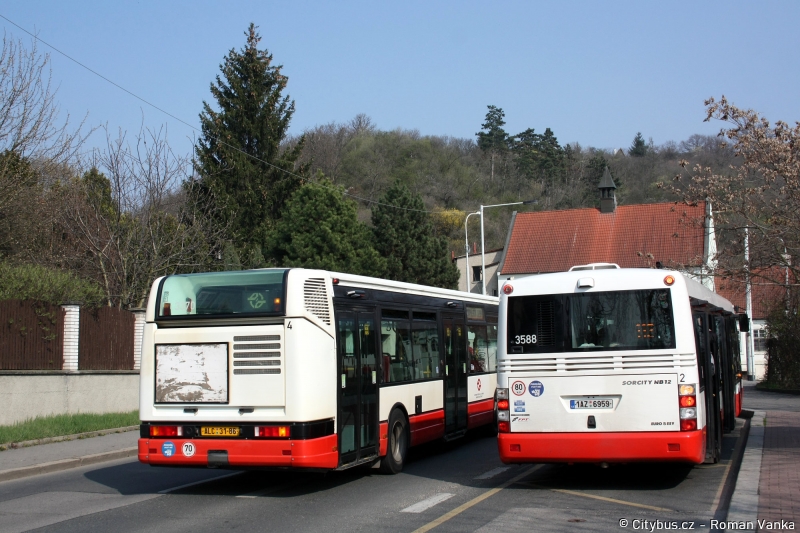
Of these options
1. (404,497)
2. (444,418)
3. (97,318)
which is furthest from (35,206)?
(404,497)

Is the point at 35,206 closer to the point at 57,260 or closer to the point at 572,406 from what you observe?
the point at 57,260

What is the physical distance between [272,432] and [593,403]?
373cm

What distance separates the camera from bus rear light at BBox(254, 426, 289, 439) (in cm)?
994

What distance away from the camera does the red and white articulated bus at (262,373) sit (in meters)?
10.0

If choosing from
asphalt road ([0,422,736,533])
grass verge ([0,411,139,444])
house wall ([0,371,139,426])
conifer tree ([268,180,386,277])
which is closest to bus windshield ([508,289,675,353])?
asphalt road ([0,422,736,533])

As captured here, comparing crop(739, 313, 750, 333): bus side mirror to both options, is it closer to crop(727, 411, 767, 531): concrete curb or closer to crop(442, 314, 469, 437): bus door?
crop(727, 411, 767, 531): concrete curb

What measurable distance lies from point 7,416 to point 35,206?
7.80m

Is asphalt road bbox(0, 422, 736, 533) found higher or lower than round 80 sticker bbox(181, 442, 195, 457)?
lower

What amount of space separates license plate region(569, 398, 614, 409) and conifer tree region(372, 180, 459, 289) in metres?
46.1

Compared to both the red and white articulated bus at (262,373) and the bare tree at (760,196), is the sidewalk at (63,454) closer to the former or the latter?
the red and white articulated bus at (262,373)

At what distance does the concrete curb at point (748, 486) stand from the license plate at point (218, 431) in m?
5.38

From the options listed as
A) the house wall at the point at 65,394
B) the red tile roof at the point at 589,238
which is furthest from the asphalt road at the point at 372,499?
the red tile roof at the point at 589,238

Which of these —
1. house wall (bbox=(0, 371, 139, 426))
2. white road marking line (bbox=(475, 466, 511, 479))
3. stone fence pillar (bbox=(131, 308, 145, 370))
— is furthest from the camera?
stone fence pillar (bbox=(131, 308, 145, 370))

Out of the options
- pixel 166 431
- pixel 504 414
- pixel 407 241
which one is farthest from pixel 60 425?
pixel 407 241
